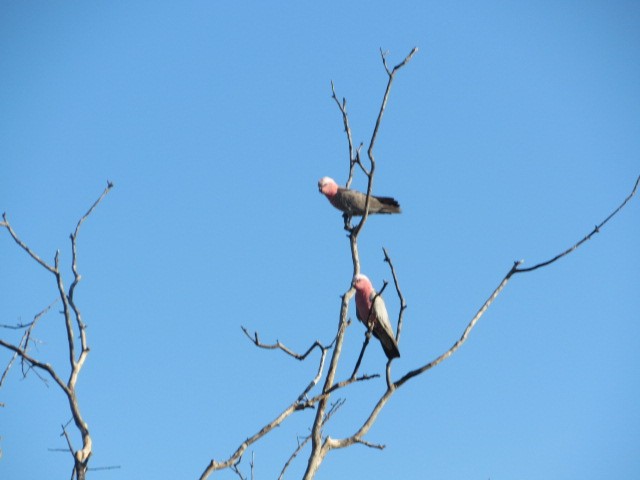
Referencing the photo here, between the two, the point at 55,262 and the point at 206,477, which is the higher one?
the point at 55,262

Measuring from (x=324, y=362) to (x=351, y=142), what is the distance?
1413 mm

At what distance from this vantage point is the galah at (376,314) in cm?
514

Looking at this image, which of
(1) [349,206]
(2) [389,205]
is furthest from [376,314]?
(2) [389,205]

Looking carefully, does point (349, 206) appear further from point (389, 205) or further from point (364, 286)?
point (364, 286)

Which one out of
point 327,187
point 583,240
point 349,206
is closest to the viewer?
point 583,240

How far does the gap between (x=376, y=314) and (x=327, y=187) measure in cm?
Answer: 213

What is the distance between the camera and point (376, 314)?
515cm

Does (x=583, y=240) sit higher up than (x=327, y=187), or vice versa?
(x=327, y=187)

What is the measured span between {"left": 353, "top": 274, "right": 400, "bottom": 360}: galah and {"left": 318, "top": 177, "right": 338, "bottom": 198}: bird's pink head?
1.82 metres

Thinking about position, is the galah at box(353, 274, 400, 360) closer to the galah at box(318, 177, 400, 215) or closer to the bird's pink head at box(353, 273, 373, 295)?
the bird's pink head at box(353, 273, 373, 295)

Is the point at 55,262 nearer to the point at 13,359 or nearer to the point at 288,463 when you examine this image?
the point at 13,359

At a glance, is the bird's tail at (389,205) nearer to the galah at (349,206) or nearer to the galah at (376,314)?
the galah at (349,206)

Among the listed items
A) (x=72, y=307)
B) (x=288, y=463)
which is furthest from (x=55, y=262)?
(x=288, y=463)

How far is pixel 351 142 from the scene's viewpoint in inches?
168
